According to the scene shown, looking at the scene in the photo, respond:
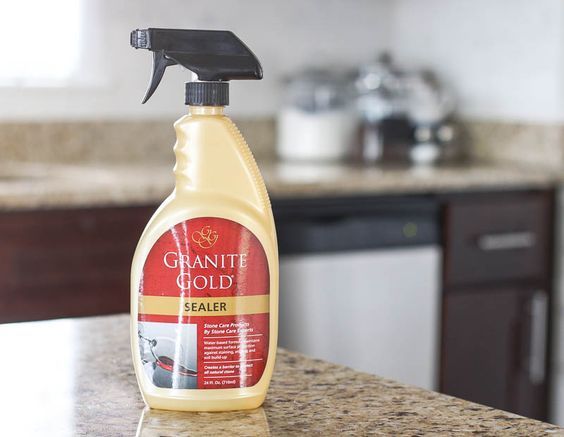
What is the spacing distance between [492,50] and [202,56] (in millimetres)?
2302

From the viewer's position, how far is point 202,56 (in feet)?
2.53

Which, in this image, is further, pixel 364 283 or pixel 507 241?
pixel 507 241

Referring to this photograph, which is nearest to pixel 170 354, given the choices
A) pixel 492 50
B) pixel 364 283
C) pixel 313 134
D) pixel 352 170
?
pixel 364 283

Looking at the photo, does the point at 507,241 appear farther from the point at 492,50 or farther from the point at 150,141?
the point at 150,141

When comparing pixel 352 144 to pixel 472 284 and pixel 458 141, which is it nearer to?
pixel 458 141

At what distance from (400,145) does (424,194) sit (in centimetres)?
50

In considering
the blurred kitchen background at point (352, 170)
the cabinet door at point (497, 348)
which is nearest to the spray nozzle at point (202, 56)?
the blurred kitchen background at point (352, 170)

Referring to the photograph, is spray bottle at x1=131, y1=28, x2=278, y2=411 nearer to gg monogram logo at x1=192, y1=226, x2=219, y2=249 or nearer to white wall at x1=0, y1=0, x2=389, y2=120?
gg monogram logo at x1=192, y1=226, x2=219, y2=249

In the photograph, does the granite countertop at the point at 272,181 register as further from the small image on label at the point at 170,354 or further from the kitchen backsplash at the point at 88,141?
the small image on label at the point at 170,354

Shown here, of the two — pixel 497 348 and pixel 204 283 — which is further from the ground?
pixel 204 283

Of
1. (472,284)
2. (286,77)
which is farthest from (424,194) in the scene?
(286,77)

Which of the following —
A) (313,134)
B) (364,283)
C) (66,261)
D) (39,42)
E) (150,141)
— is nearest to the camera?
(66,261)

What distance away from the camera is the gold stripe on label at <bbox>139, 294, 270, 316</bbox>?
757 mm

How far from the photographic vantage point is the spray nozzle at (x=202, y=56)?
0.77m
